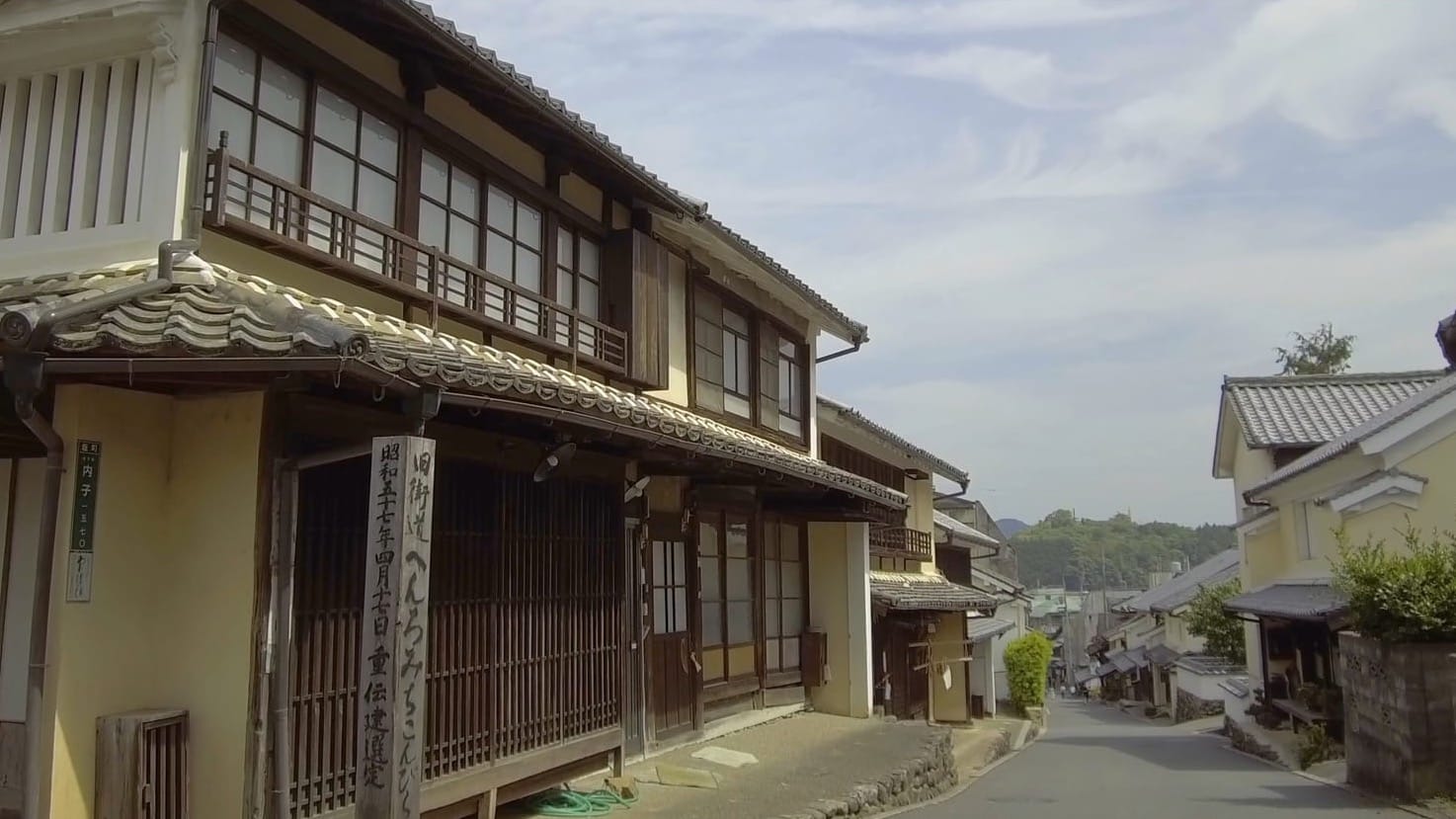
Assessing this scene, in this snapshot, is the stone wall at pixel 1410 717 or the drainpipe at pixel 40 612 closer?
the drainpipe at pixel 40 612

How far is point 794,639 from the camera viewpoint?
736 inches

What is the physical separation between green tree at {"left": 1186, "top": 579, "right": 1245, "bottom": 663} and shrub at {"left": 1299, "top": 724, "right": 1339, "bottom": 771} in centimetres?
1750

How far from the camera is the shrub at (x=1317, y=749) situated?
21.2 m

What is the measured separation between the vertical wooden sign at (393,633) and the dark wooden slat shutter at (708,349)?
378 inches

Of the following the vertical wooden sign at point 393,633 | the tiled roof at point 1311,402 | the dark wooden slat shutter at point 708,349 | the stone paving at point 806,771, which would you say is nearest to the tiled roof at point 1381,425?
the tiled roof at point 1311,402

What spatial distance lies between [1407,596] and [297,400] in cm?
1447

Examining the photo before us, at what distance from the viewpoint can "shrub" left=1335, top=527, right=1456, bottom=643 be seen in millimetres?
14180

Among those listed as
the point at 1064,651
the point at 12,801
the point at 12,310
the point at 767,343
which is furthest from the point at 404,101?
the point at 1064,651

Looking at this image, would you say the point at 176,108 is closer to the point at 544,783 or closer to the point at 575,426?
the point at 575,426

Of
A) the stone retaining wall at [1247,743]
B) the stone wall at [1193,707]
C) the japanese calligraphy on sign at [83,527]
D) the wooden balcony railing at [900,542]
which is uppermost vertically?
the wooden balcony railing at [900,542]

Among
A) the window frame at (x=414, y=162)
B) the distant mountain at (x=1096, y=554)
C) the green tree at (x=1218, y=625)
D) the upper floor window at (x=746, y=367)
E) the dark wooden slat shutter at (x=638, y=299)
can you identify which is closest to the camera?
the window frame at (x=414, y=162)

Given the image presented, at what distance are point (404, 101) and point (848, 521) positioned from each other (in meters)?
12.3

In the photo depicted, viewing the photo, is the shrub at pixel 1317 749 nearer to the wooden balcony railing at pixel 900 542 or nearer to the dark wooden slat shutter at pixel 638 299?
the wooden balcony railing at pixel 900 542

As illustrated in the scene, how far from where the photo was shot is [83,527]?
6.49 m
